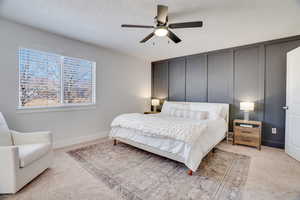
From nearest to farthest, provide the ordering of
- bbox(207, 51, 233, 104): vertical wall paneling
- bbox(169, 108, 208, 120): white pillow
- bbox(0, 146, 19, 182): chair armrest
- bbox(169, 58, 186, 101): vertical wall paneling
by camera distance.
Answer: bbox(0, 146, 19, 182): chair armrest → bbox(169, 108, 208, 120): white pillow → bbox(207, 51, 233, 104): vertical wall paneling → bbox(169, 58, 186, 101): vertical wall paneling

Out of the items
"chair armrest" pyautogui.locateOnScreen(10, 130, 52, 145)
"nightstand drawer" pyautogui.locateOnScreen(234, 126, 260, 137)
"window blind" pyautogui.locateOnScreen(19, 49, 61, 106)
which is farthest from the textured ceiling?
"nightstand drawer" pyautogui.locateOnScreen(234, 126, 260, 137)

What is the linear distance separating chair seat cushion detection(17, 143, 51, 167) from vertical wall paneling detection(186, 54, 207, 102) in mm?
3974

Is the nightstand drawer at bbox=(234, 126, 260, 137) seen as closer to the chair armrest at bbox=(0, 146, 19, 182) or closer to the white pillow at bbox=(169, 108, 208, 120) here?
the white pillow at bbox=(169, 108, 208, 120)

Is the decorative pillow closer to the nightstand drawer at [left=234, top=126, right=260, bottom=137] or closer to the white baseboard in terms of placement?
the white baseboard

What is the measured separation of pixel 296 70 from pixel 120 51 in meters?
4.21

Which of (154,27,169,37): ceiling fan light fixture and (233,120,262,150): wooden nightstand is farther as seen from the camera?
(233,120,262,150): wooden nightstand

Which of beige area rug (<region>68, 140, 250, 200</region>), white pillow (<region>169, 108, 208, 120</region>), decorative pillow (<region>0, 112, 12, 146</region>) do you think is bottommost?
beige area rug (<region>68, 140, 250, 200</region>)

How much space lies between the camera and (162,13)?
6.29 ft

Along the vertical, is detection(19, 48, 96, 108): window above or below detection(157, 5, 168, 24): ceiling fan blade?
below

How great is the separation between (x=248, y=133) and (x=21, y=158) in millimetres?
4256

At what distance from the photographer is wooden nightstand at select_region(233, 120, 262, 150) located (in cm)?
316

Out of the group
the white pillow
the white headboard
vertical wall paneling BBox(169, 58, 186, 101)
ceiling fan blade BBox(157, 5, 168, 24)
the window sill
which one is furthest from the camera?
vertical wall paneling BBox(169, 58, 186, 101)

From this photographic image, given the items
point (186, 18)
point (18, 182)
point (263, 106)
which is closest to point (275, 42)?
point (263, 106)

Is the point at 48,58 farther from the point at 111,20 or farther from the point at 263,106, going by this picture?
the point at 263,106
